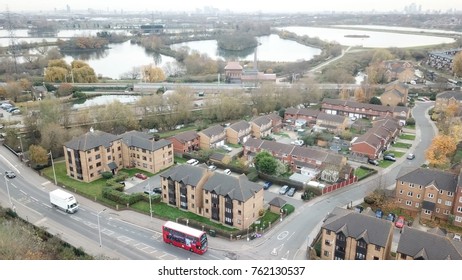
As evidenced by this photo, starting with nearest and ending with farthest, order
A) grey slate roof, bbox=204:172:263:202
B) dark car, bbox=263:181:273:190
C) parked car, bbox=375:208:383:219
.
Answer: grey slate roof, bbox=204:172:263:202, parked car, bbox=375:208:383:219, dark car, bbox=263:181:273:190

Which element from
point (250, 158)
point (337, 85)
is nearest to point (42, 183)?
point (250, 158)

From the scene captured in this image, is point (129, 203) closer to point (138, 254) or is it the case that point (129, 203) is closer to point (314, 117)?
point (138, 254)

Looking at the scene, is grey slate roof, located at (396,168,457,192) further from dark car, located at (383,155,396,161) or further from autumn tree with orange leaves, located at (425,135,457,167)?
dark car, located at (383,155,396,161)

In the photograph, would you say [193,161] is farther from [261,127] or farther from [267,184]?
[261,127]

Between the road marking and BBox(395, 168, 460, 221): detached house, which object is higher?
BBox(395, 168, 460, 221): detached house

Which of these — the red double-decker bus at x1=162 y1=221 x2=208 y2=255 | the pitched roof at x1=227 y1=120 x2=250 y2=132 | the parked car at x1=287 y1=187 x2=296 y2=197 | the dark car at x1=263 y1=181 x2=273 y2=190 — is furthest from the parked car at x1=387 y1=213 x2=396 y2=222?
the pitched roof at x1=227 y1=120 x2=250 y2=132

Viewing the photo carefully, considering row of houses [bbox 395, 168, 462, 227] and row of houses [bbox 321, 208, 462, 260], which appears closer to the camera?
row of houses [bbox 321, 208, 462, 260]

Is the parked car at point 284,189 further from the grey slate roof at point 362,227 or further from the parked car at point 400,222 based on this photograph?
the parked car at point 400,222

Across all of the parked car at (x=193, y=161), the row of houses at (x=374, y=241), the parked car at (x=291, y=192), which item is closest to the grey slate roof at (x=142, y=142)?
the parked car at (x=193, y=161)
